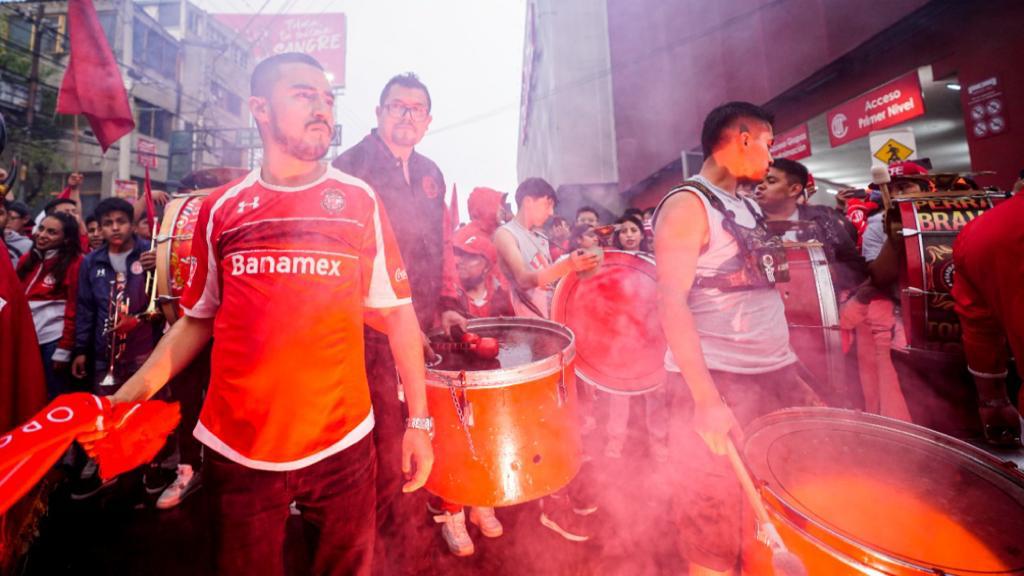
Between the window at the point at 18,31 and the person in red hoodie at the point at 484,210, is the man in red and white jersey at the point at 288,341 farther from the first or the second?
the window at the point at 18,31

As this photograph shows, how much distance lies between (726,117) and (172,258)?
3.29 metres

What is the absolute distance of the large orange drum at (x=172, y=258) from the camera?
2.57 metres

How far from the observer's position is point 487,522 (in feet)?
8.44

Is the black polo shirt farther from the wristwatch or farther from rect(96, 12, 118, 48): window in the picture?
rect(96, 12, 118, 48): window

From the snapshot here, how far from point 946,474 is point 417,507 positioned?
6.87 feet

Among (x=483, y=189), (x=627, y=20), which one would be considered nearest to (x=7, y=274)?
(x=483, y=189)

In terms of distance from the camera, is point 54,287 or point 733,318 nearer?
point 733,318

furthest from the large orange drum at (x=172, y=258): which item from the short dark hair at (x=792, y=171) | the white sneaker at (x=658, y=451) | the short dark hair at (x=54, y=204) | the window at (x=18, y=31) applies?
the window at (x=18, y=31)

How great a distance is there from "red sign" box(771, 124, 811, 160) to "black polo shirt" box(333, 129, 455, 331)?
9.02 meters

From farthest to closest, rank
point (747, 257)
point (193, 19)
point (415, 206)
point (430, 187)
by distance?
point (193, 19)
point (430, 187)
point (415, 206)
point (747, 257)

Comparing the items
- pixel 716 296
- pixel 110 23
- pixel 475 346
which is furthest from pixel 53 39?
pixel 716 296

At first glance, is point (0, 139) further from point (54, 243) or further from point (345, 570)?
point (54, 243)

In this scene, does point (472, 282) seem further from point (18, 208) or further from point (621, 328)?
point (18, 208)

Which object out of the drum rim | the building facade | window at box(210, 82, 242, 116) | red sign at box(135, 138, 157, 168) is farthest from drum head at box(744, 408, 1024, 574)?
window at box(210, 82, 242, 116)
